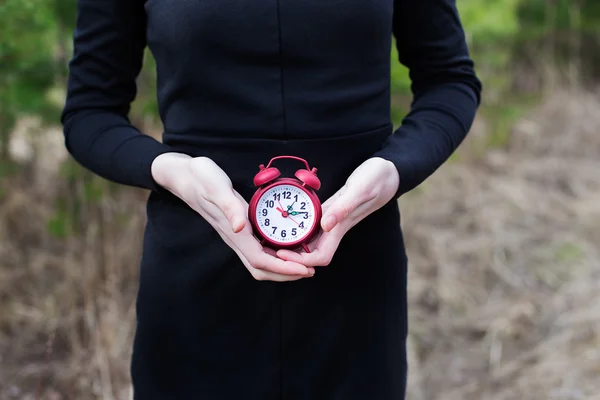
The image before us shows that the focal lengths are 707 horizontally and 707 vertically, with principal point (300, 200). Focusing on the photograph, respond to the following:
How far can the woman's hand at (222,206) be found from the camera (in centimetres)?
107

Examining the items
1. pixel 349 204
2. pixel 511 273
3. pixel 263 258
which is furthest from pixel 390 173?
pixel 511 273

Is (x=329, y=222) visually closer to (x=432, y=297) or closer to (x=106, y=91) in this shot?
(x=106, y=91)

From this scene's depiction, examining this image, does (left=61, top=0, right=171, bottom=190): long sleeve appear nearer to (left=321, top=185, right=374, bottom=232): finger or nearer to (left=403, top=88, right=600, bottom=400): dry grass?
(left=321, top=185, right=374, bottom=232): finger

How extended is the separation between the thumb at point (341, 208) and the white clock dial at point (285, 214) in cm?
5

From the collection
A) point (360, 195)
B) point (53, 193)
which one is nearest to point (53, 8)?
point (53, 193)

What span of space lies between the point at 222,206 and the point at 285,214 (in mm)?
118

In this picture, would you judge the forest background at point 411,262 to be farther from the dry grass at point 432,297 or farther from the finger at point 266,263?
the finger at point 266,263

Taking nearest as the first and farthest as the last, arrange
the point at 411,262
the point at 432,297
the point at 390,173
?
the point at 390,173
the point at 432,297
the point at 411,262

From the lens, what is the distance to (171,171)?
1189 mm

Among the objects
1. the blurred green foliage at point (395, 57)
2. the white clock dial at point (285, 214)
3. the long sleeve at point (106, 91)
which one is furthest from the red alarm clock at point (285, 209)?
the blurred green foliage at point (395, 57)

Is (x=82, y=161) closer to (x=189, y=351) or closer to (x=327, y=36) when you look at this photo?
(x=189, y=351)

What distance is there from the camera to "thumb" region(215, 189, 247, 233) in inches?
41.0

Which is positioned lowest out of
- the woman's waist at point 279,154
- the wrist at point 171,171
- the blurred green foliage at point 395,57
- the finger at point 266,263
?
the finger at point 266,263

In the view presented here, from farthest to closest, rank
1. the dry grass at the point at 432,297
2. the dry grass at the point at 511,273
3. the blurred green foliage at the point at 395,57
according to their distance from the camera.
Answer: the dry grass at the point at 511,273 → the dry grass at the point at 432,297 → the blurred green foliage at the point at 395,57
